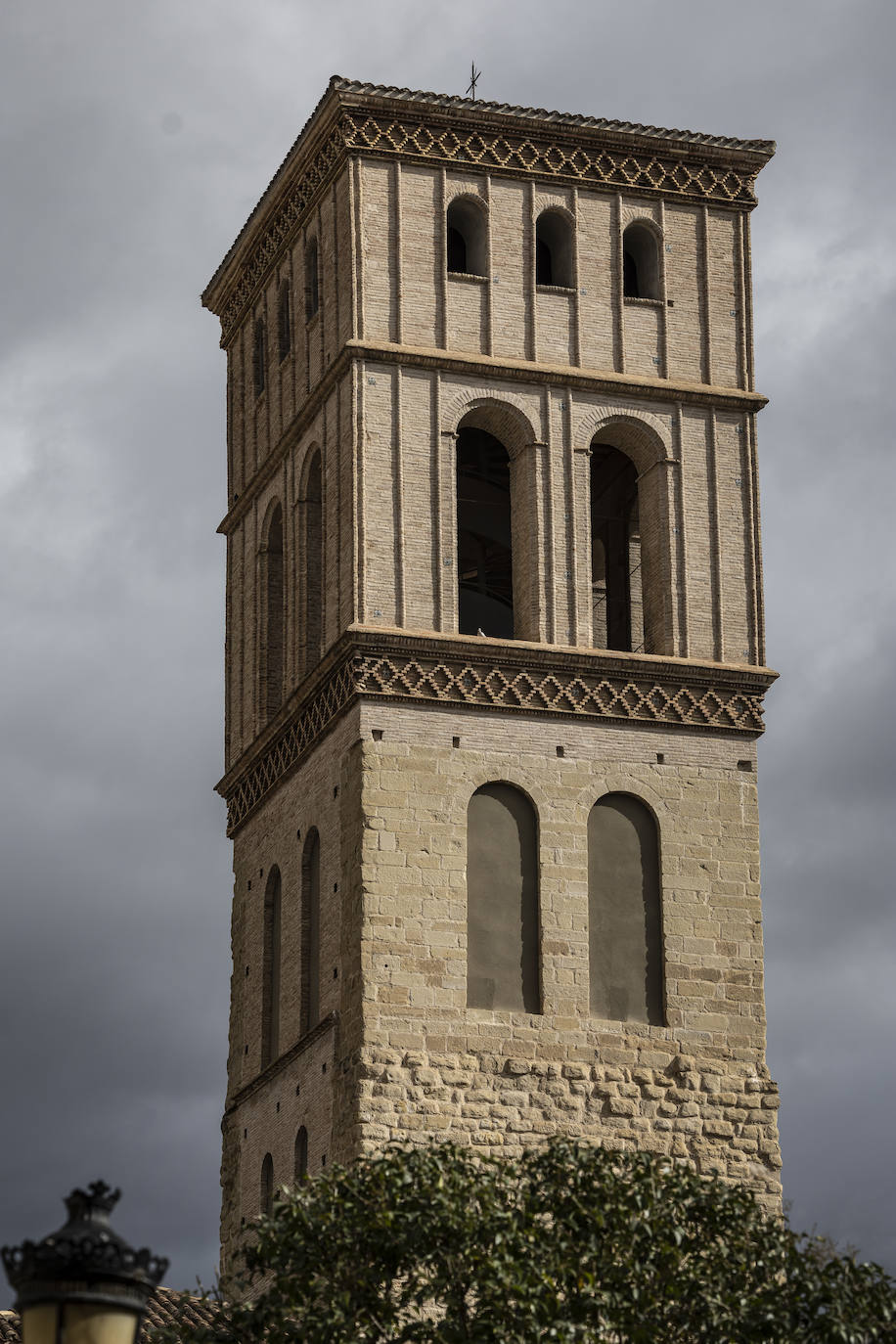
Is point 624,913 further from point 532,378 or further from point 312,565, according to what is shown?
point 532,378

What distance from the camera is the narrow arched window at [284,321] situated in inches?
1473

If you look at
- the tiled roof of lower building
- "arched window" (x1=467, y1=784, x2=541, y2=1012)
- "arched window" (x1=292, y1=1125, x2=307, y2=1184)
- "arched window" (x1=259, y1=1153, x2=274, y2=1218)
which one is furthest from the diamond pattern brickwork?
the tiled roof of lower building

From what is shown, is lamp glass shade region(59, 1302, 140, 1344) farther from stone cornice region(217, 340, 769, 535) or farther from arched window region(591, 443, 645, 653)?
arched window region(591, 443, 645, 653)

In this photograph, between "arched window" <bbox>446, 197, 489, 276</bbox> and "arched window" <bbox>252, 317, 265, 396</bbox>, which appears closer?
"arched window" <bbox>446, 197, 489, 276</bbox>

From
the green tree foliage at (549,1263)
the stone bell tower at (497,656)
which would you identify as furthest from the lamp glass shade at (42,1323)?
the stone bell tower at (497,656)

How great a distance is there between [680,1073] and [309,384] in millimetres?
10585

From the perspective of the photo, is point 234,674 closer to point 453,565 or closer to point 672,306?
point 453,565

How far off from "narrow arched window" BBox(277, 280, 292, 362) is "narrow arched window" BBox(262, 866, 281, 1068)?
24.5 feet

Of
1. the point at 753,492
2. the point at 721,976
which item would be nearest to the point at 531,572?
the point at 753,492

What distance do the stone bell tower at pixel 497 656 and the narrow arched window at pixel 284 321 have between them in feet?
0.23

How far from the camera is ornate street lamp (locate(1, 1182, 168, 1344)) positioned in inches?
414

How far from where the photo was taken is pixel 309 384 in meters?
35.8

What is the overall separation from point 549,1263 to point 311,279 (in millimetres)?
17851

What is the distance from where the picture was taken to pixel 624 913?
32.2 metres
